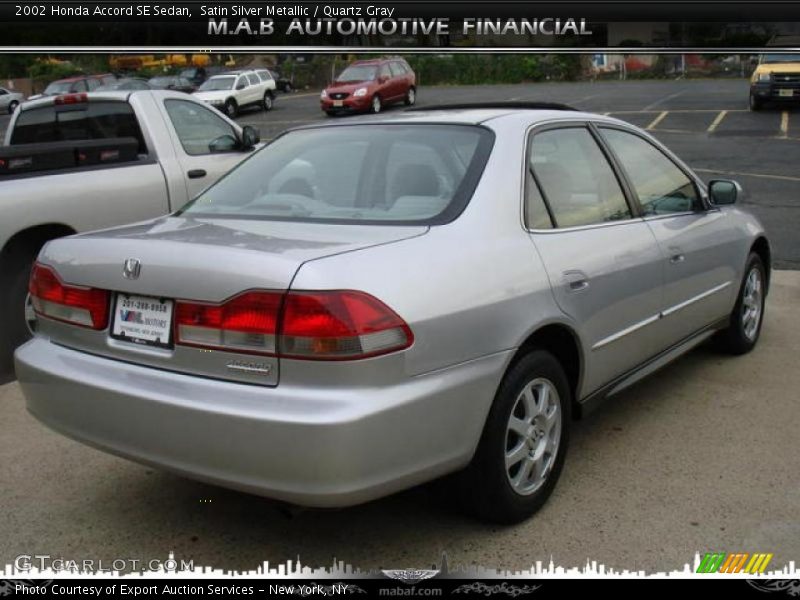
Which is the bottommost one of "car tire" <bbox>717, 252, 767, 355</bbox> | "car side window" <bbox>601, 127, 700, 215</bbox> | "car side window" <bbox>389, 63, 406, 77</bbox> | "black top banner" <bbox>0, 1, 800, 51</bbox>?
"car tire" <bbox>717, 252, 767, 355</bbox>

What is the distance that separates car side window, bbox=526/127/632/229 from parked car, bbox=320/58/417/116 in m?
22.6

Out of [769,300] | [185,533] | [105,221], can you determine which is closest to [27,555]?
[185,533]

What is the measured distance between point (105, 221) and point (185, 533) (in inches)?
124

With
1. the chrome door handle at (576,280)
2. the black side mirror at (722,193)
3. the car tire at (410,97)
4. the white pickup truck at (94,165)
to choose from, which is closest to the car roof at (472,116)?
the chrome door handle at (576,280)

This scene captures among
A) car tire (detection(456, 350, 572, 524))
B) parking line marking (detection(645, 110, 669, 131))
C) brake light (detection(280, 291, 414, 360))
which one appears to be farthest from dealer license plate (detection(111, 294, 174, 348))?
parking line marking (detection(645, 110, 669, 131))

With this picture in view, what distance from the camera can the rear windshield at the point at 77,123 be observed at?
676cm

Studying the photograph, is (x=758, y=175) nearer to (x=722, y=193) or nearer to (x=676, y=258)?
(x=722, y=193)

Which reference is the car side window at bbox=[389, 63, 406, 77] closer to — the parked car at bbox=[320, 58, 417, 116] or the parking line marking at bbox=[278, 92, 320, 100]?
the parked car at bbox=[320, 58, 417, 116]

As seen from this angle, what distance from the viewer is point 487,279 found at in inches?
122

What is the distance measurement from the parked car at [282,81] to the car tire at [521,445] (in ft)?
96.5

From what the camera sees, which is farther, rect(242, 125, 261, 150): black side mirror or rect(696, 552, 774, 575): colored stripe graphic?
rect(242, 125, 261, 150): black side mirror

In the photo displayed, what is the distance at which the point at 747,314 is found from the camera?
558 cm

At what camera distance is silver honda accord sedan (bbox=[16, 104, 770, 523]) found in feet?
8.89

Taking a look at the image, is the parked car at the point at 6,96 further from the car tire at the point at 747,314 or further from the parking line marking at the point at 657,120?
the car tire at the point at 747,314
